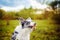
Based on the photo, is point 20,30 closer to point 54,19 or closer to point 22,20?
point 22,20

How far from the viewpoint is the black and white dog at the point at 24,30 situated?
229 centimetres

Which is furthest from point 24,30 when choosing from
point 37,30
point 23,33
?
point 37,30

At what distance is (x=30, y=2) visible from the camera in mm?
2404

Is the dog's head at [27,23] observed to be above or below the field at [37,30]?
above

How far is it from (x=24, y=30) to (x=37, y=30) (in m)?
0.18

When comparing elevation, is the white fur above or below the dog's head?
below

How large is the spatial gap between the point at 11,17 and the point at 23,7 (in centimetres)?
21

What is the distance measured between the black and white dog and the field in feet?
0.18

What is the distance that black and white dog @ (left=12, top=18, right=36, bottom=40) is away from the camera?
2295mm

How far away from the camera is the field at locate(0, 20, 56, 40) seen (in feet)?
7.60

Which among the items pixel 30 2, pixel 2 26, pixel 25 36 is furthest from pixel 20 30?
pixel 30 2

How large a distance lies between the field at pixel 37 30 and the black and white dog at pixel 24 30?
0.18 ft

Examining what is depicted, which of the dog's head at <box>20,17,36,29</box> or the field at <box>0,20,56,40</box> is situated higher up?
the dog's head at <box>20,17,36,29</box>

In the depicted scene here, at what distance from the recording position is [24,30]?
2.30 metres
